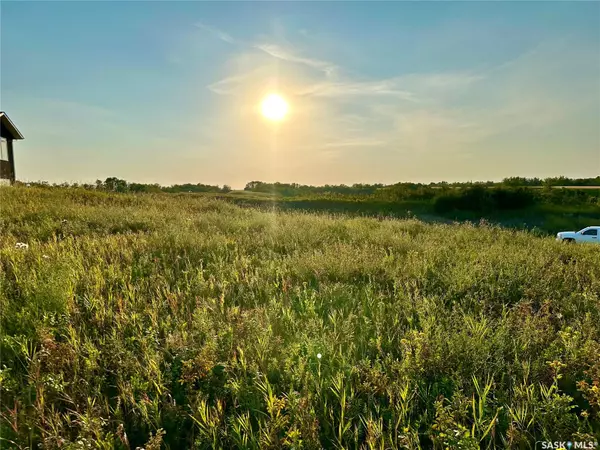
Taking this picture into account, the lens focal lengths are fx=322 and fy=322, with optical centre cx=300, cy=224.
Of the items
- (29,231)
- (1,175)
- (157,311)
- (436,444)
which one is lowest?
(436,444)

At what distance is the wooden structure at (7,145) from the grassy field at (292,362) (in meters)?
25.6

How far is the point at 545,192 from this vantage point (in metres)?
29.1

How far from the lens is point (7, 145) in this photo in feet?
78.3

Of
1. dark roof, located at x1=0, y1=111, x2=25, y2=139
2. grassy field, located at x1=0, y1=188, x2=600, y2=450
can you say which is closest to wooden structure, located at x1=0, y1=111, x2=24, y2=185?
dark roof, located at x1=0, y1=111, x2=25, y2=139

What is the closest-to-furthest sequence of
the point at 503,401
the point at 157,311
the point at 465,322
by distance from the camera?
the point at 503,401 < the point at 465,322 < the point at 157,311

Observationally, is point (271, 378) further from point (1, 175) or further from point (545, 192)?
point (545, 192)

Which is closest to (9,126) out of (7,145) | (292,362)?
(7,145)

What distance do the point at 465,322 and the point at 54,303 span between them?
3.81 metres

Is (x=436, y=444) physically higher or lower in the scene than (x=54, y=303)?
lower

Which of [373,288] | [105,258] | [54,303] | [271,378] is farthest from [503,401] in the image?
[105,258]

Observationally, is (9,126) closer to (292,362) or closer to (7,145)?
(7,145)

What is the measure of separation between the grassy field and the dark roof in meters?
25.9

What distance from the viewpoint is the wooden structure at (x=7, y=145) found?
22.8 meters

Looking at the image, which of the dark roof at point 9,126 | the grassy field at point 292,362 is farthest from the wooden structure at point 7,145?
the grassy field at point 292,362
